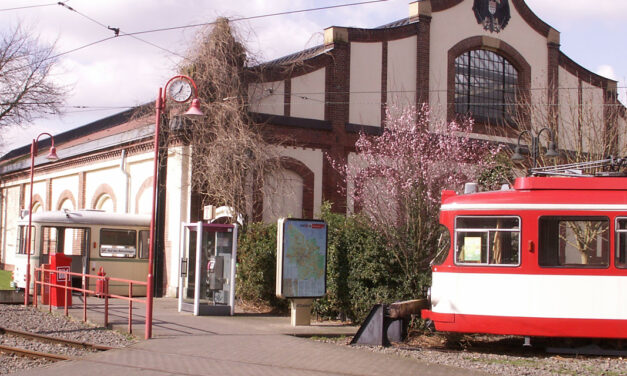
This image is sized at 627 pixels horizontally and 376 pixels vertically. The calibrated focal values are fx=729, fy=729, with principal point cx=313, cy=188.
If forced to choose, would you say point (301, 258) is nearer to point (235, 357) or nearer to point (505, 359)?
point (235, 357)

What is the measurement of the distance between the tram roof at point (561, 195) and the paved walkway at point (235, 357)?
10.8 ft

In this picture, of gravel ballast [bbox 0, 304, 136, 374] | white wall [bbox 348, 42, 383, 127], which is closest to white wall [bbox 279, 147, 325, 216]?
white wall [bbox 348, 42, 383, 127]

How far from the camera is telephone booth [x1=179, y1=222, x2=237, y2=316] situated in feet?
56.8

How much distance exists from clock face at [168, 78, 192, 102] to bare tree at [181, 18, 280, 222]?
23.2 ft

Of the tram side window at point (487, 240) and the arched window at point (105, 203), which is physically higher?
the arched window at point (105, 203)

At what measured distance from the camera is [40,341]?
13742 mm

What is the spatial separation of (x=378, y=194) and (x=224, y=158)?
496 cm

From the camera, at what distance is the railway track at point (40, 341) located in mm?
11984

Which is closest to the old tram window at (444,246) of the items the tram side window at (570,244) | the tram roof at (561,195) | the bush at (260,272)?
the tram roof at (561,195)

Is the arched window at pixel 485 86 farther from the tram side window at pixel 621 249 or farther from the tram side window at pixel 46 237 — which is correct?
the tram side window at pixel 621 249

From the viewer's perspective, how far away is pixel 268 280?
18.6 m

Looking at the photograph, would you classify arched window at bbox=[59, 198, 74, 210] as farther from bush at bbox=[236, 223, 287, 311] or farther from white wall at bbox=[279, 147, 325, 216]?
bush at bbox=[236, 223, 287, 311]

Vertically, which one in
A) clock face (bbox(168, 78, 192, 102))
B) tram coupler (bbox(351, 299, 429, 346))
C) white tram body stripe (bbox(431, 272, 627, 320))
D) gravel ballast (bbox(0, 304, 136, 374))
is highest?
clock face (bbox(168, 78, 192, 102))

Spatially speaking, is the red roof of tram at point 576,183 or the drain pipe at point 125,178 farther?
the drain pipe at point 125,178
